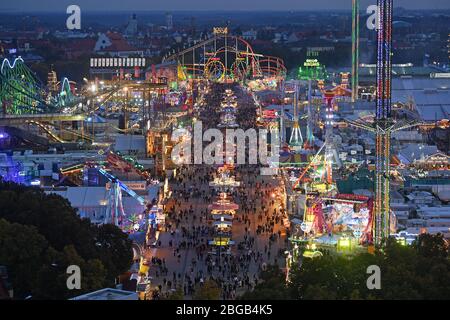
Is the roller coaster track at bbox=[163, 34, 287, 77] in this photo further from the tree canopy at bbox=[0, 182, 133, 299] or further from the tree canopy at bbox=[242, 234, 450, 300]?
the tree canopy at bbox=[242, 234, 450, 300]

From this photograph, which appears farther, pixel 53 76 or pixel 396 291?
pixel 53 76

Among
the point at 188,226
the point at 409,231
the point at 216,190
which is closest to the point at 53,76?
the point at 216,190

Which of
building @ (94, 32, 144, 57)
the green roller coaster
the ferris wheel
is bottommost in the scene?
the ferris wheel

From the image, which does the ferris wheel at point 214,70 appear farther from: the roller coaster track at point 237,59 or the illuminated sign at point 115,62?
the illuminated sign at point 115,62

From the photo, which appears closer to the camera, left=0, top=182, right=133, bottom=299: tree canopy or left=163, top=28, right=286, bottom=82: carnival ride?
left=0, top=182, right=133, bottom=299: tree canopy

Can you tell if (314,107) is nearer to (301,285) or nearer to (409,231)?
Result: (409,231)

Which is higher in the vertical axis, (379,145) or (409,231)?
(379,145)

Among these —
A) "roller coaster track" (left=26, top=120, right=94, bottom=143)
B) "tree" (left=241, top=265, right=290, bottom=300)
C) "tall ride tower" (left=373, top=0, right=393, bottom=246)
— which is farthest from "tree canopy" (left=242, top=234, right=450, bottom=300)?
"roller coaster track" (left=26, top=120, right=94, bottom=143)
